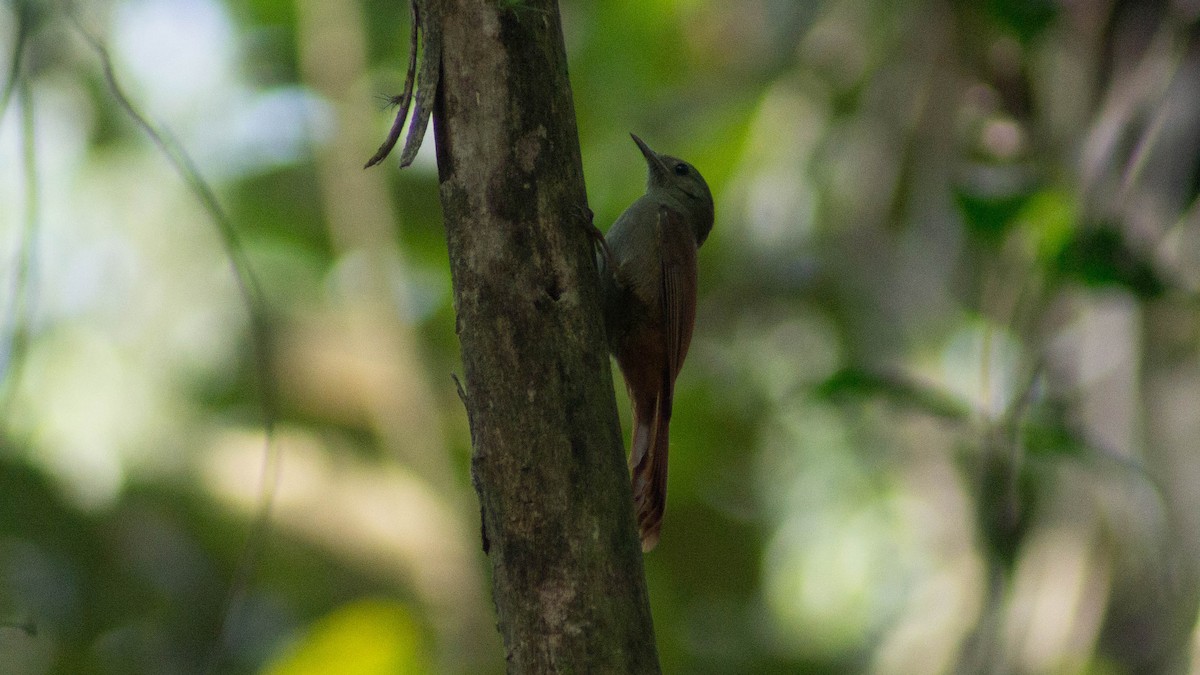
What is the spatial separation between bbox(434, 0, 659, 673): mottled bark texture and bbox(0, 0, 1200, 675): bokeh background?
659 mm

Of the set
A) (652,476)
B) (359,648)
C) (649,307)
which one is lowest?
(359,648)

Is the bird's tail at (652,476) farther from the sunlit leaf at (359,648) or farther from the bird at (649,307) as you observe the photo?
the sunlit leaf at (359,648)

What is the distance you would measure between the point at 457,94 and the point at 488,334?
1.46ft

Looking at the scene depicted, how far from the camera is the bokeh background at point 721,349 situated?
3.49 m

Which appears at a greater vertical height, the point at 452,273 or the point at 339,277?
the point at 452,273

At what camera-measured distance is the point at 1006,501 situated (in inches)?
99.6

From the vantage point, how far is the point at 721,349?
311 inches

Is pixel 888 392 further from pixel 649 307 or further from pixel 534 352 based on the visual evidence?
pixel 534 352

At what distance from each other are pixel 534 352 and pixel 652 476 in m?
1.44

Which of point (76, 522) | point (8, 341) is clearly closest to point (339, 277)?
point (76, 522)

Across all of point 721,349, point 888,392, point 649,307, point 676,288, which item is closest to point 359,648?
point 649,307

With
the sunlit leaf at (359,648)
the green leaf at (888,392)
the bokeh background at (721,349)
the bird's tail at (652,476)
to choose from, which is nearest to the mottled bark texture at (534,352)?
the bokeh background at (721,349)

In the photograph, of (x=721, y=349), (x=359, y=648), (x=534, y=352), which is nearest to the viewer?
(x=534, y=352)

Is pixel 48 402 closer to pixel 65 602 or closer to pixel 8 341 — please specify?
pixel 65 602
